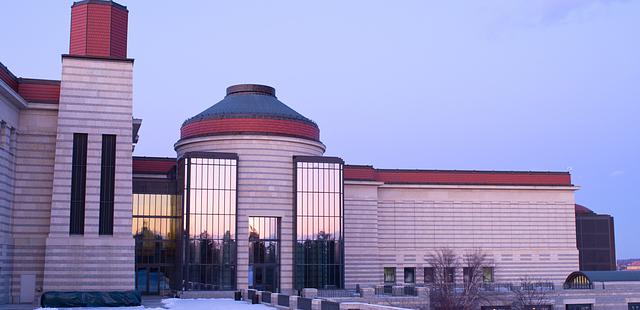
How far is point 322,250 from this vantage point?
70812 mm

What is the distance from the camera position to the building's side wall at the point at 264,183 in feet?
229

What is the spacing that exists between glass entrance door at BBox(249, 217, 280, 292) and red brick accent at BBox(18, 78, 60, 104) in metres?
21.7

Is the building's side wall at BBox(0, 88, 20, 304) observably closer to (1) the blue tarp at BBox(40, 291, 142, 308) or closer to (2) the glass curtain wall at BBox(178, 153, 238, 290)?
(1) the blue tarp at BBox(40, 291, 142, 308)

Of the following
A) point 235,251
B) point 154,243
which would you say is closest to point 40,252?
point 154,243

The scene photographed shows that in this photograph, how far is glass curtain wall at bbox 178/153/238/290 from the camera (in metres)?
67.0

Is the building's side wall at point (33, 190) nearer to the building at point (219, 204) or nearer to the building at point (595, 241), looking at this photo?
the building at point (219, 204)

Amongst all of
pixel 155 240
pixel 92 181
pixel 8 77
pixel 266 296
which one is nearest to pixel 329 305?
pixel 266 296

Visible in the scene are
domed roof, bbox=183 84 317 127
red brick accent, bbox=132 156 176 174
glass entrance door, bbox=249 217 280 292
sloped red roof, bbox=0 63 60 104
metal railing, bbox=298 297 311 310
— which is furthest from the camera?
red brick accent, bbox=132 156 176 174

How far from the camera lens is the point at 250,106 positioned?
7362cm

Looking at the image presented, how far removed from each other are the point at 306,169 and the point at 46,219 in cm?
2461

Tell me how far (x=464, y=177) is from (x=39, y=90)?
160 ft

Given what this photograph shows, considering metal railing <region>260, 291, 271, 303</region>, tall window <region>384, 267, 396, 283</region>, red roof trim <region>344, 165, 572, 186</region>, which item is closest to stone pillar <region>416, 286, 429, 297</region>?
metal railing <region>260, 291, 271, 303</region>

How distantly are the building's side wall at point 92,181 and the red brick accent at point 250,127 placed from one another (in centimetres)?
1613

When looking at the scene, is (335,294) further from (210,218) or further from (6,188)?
(6,188)
